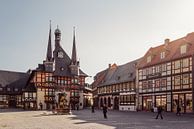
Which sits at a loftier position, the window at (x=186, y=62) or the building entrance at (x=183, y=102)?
the window at (x=186, y=62)

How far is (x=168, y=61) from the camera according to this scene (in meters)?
56.8

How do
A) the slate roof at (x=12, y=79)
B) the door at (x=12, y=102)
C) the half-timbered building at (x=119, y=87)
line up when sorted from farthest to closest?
the slate roof at (x=12, y=79) < the door at (x=12, y=102) < the half-timbered building at (x=119, y=87)

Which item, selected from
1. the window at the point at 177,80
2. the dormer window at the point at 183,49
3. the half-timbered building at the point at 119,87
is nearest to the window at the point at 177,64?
the window at the point at 177,80

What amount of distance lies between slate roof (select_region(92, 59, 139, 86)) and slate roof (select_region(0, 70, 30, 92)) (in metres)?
24.2

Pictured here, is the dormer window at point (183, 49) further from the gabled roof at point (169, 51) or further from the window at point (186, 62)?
the window at point (186, 62)

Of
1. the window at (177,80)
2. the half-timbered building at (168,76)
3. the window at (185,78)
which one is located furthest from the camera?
the window at (177,80)

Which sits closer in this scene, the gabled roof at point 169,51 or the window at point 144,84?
the gabled roof at point 169,51

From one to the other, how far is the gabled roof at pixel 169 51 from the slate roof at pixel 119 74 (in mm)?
4604

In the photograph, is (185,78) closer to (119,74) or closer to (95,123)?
(95,123)

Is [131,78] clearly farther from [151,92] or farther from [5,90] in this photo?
[5,90]

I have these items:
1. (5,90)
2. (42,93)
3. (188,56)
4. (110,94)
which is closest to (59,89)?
(42,93)

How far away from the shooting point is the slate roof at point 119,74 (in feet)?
237

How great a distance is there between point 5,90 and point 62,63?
1977 cm

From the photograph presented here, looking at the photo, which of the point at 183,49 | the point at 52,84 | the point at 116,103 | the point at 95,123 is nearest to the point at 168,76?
the point at 183,49
